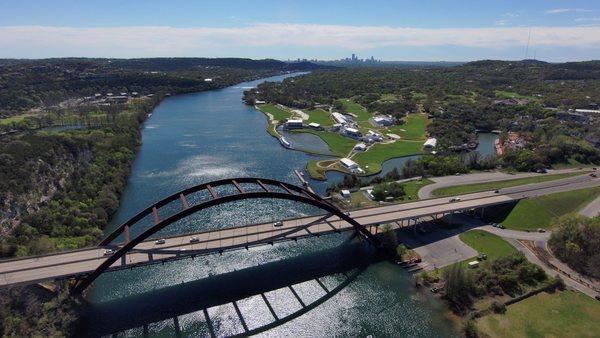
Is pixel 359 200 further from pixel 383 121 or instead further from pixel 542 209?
pixel 383 121

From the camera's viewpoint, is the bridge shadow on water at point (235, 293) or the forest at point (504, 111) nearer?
the bridge shadow on water at point (235, 293)

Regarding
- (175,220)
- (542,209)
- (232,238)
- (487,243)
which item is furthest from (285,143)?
(175,220)

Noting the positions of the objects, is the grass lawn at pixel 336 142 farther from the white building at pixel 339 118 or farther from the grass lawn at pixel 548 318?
the grass lawn at pixel 548 318

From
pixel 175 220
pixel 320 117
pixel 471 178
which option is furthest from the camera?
pixel 320 117

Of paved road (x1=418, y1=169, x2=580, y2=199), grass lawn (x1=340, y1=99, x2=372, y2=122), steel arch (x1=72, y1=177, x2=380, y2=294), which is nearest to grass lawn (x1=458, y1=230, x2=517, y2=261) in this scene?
steel arch (x1=72, y1=177, x2=380, y2=294)

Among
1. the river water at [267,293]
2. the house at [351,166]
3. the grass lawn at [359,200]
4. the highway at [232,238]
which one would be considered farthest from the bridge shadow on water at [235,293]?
the house at [351,166]

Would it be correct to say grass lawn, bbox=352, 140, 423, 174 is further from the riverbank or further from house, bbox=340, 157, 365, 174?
house, bbox=340, 157, 365, 174

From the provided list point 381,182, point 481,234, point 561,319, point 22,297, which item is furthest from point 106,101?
point 561,319
